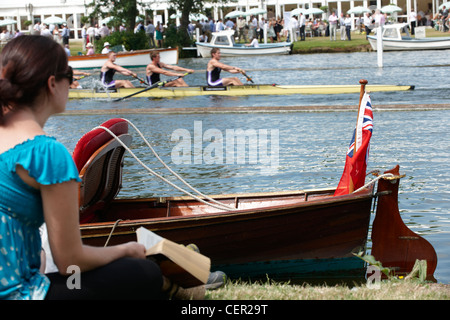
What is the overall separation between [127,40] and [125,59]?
7678 mm

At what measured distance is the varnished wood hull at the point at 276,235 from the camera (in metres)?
5.73

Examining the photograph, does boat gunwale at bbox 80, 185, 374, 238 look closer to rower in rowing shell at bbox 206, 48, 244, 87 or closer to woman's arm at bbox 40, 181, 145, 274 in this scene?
woman's arm at bbox 40, 181, 145, 274

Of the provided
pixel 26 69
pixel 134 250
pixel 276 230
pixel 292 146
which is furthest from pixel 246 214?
pixel 292 146

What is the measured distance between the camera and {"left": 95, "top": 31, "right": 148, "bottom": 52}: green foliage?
4247 centimetres

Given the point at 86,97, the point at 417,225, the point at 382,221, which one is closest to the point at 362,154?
the point at 382,221

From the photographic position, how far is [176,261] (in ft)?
11.5

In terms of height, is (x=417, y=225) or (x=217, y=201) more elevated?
(x=217, y=201)

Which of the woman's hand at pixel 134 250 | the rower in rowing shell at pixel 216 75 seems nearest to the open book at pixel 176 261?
the woman's hand at pixel 134 250

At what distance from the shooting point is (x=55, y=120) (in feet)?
Answer: 59.8

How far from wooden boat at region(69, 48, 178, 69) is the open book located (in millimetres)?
30350

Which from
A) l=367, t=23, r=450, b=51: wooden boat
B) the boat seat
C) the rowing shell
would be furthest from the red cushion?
l=367, t=23, r=450, b=51: wooden boat

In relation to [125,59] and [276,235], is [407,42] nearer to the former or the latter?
[125,59]
